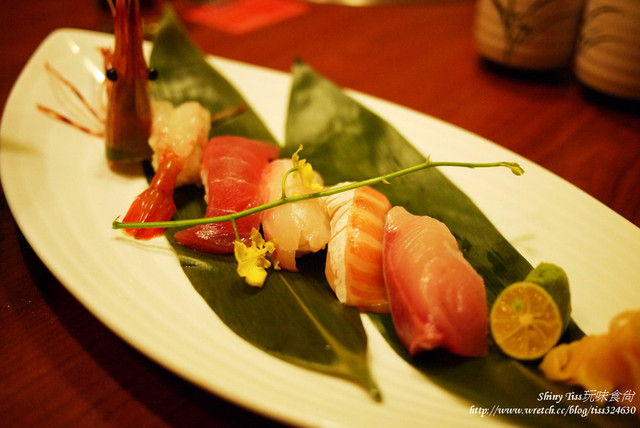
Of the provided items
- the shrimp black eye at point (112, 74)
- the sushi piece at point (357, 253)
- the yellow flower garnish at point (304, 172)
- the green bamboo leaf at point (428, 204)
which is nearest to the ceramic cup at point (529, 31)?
the green bamboo leaf at point (428, 204)

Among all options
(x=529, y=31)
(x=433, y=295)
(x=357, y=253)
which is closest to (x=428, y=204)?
(x=357, y=253)

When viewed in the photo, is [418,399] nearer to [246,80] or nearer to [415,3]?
[246,80]

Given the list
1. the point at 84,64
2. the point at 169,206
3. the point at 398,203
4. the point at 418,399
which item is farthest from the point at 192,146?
the point at 418,399

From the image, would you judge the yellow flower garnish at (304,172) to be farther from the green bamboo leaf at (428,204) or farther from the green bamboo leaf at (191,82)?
the green bamboo leaf at (191,82)

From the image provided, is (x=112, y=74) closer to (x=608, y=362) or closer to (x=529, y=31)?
(x=608, y=362)

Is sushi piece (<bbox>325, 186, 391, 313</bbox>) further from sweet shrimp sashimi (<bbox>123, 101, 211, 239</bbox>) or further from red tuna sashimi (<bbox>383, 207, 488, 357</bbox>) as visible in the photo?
sweet shrimp sashimi (<bbox>123, 101, 211, 239</bbox>)

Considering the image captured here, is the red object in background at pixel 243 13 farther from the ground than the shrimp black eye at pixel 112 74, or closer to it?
closer to it
